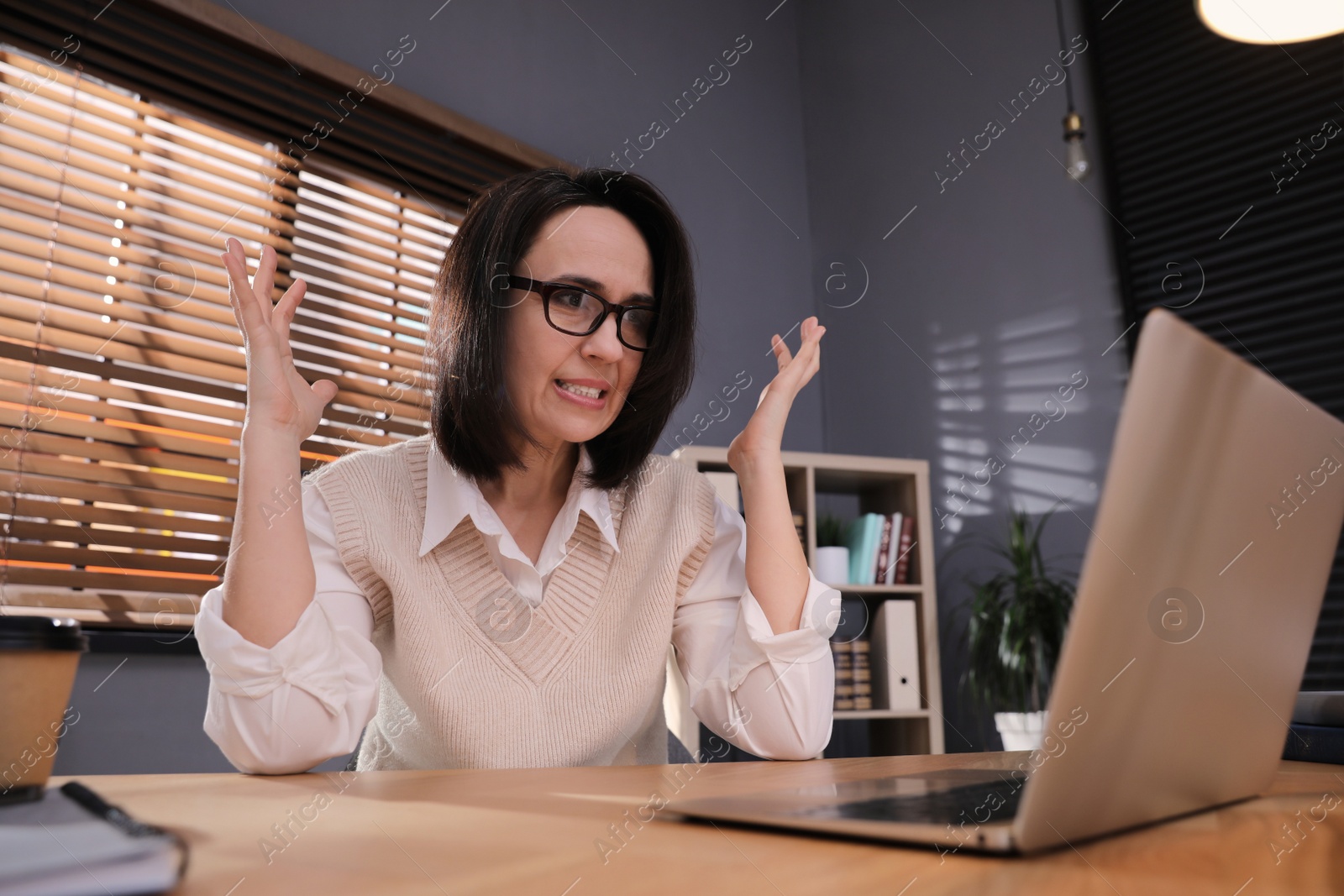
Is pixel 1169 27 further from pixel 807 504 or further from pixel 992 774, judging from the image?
pixel 992 774

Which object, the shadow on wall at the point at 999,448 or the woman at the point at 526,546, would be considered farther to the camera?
the shadow on wall at the point at 999,448

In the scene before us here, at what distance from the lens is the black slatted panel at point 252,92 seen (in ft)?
7.25

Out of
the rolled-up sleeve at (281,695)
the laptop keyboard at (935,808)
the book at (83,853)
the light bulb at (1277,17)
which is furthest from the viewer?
the light bulb at (1277,17)

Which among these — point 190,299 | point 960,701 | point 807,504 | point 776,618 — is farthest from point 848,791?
point 960,701

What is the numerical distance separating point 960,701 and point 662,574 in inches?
92.1

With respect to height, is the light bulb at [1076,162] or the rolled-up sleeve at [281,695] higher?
the light bulb at [1076,162]

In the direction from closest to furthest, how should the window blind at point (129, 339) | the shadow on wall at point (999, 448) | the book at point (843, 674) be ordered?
the window blind at point (129, 339), the book at point (843, 674), the shadow on wall at point (999, 448)

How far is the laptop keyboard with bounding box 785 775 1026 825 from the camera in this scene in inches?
17.3

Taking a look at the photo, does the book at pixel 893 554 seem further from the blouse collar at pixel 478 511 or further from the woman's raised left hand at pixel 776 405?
the blouse collar at pixel 478 511

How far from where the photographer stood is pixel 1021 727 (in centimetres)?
262

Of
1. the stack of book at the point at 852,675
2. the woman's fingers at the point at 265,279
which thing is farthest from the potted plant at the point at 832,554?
the woman's fingers at the point at 265,279

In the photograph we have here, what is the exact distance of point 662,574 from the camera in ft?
4.19

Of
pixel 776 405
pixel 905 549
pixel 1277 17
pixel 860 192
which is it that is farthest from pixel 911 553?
pixel 776 405

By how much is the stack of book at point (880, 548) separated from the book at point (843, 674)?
0.23m
